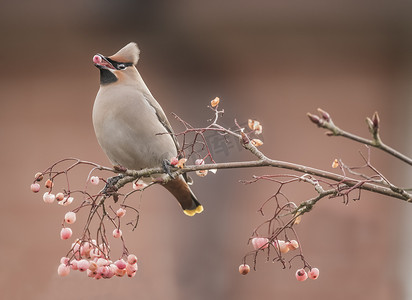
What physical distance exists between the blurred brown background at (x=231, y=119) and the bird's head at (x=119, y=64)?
181 cm

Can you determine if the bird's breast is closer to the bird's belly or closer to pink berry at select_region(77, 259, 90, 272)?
the bird's belly

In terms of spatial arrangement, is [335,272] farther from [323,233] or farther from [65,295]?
[65,295]

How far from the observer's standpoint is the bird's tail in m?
2.69

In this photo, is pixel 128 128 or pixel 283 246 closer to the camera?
pixel 283 246

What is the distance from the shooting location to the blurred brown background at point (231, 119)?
4.43 m

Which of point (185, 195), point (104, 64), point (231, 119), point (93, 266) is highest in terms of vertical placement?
point (231, 119)

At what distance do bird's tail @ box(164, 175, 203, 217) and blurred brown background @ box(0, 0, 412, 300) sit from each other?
162cm

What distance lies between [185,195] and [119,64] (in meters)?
0.59

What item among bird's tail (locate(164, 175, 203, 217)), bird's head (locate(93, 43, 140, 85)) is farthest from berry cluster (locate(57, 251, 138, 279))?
bird's tail (locate(164, 175, 203, 217))

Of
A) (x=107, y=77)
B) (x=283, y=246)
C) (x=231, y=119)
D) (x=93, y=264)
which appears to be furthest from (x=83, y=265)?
(x=231, y=119)

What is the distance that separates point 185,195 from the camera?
2756mm

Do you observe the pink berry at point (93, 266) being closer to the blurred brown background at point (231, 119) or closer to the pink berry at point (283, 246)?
the pink berry at point (283, 246)

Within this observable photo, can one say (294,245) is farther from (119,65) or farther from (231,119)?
(231,119)

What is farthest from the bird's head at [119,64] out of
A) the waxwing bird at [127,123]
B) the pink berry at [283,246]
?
the pink berry at [283,246]
